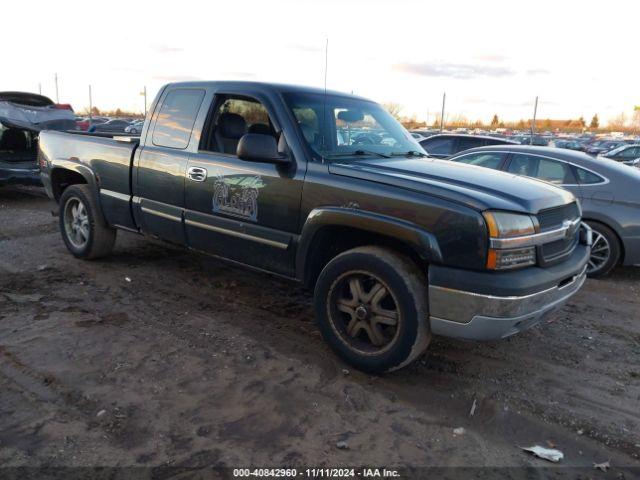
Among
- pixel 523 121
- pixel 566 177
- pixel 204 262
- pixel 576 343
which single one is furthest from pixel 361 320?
pixel 523 121

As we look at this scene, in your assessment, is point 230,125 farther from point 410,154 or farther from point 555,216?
point 555,216

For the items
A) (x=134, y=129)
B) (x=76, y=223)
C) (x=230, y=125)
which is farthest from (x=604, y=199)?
Result: (x=134, y=129)

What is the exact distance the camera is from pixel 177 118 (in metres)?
4.83

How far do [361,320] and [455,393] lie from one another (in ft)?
2.55

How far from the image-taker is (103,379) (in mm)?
3449

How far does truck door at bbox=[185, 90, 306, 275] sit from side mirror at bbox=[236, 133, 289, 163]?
175 mm

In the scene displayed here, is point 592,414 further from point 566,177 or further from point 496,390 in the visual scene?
point 566,177

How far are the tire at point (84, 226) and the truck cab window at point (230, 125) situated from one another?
73.7 inches

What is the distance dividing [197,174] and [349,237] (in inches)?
58.8

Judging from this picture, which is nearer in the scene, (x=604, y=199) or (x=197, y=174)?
(x=197, y=174)

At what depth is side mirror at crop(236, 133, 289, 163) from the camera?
3.76 m

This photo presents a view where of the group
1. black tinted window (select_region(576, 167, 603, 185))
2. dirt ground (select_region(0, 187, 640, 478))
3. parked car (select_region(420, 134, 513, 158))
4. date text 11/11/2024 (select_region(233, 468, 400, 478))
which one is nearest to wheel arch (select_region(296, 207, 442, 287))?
dirt ground (select_region(0, 187, 640, 478))

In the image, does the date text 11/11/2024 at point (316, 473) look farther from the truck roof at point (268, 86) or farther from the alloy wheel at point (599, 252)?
the alloy wheel at point (599, 252)

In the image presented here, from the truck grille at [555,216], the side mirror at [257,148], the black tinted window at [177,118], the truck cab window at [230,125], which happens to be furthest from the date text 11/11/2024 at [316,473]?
the black tinted window at [177,118]
